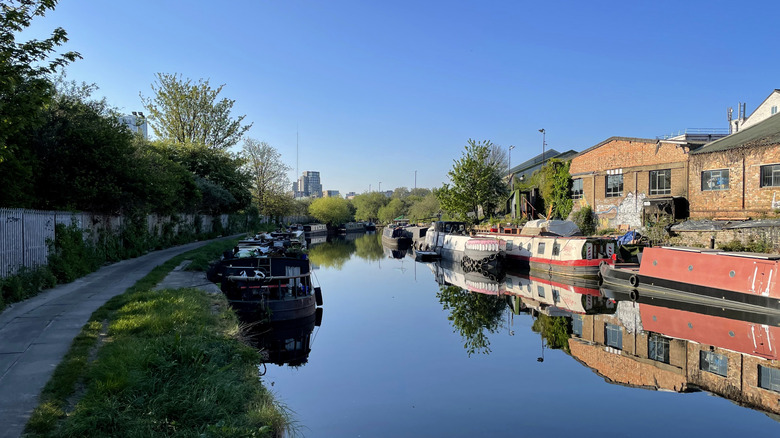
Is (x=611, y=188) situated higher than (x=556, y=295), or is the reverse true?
(x=611, y=188)

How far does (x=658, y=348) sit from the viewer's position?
13.5 metres

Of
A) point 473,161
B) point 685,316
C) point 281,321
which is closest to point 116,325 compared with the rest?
point 281,321

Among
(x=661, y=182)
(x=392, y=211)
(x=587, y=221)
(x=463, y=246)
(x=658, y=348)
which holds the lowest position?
(x=658, y=348)

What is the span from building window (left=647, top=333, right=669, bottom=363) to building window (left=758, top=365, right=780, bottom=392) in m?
2.01

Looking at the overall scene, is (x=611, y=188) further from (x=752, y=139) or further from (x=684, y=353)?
(x=684, y=353)

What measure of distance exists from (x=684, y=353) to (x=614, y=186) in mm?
23156

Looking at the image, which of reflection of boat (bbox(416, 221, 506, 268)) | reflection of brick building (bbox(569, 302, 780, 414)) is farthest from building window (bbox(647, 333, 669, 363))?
reflection of boat (bbox(416, 221, 506, 268))

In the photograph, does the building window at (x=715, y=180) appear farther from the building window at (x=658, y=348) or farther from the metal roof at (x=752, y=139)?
the building window at (x=658, y=348)

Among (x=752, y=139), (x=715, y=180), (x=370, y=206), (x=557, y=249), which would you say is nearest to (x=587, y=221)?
(x=715, y=180)

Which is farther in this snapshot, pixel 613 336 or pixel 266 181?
pixel 266 181

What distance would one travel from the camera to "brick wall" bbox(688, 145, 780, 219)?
24312mm

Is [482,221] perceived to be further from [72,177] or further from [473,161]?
[72,177]

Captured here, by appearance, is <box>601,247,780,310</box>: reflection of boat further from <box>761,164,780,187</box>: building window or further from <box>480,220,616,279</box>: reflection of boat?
<box>761,164,780,187</box>: building window

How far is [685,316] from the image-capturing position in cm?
1695
